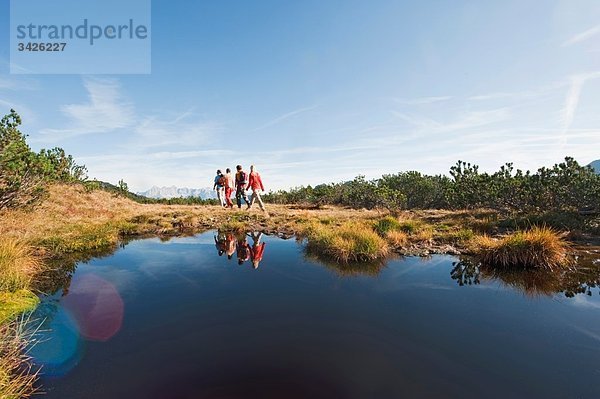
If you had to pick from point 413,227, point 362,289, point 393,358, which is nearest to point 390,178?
point 413,227

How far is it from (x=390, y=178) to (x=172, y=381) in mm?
36619

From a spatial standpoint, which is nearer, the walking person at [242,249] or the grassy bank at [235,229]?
the grassy bank at [235,229]

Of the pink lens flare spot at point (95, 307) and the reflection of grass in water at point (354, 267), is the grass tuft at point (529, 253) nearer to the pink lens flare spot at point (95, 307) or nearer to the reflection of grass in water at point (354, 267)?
the reflection of grass in water at point (354, 267)

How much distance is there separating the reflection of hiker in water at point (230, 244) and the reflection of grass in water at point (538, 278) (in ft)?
29.3

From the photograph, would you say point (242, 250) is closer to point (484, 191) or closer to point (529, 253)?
point (529, 253)

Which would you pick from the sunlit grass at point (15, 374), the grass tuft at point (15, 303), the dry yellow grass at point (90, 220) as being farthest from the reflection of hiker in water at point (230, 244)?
the sunlit grass at point (15, 374)

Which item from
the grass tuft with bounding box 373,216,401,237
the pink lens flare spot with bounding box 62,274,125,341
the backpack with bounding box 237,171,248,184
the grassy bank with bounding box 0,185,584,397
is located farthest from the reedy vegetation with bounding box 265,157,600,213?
the pink lens flare spot with bounding box 62,274,125,341

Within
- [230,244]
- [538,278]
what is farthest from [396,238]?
[230,244]

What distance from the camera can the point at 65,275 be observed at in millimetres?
10266

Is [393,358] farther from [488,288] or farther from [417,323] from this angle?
[488,288]

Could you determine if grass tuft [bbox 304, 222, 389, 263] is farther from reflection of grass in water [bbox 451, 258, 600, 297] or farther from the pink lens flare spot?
the pink lens flare spot

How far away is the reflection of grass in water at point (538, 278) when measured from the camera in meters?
9.02

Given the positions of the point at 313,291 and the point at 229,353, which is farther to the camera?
the point at 313,291

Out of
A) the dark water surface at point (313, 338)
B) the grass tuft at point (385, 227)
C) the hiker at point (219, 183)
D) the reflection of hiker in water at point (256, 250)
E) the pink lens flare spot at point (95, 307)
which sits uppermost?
the hiker at point (219, 183)
